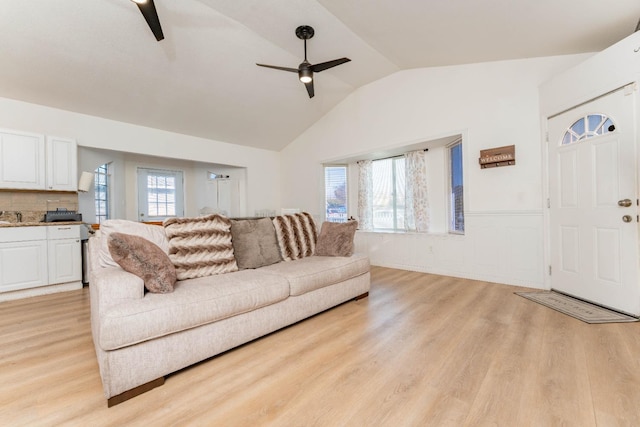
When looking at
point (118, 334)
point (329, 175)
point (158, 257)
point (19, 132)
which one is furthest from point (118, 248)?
point (329, 175)

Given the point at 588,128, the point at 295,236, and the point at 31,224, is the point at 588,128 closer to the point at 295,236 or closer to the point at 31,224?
the point at 295,236

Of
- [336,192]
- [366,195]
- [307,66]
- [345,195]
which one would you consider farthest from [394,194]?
[307,66]

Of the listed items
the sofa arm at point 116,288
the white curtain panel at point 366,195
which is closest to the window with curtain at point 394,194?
the white curtain panel at point 366,195

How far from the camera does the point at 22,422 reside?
4.33 ft

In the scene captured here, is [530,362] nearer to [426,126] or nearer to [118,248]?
[118,248]

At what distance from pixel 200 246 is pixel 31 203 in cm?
329

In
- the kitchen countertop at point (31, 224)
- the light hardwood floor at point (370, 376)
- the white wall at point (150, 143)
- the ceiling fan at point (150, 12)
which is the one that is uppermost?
the ceiling fan at point (150, 12)

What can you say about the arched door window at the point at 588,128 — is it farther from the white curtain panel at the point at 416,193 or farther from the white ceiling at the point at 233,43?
the white curtain panel at the point at 416,193

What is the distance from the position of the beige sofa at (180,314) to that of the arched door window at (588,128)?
118 inches

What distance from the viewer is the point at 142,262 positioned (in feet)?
5.95

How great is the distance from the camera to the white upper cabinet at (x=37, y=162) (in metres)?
3.46

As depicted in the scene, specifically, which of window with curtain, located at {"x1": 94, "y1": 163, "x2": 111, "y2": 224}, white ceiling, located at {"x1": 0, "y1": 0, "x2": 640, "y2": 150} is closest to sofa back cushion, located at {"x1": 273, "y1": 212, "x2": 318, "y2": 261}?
white ceiling, located at {"x1": 0, "y1": 0, "x2": 640, "y2": 150}

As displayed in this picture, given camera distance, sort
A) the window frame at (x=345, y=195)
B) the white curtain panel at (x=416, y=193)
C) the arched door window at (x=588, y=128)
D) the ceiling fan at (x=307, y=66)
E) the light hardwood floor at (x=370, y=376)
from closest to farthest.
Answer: the light hardwood floor at (x=370, y=376)
the arched door window at (x=588, y=128)
the ceiling fan at (x=307, y=66)
the white curtain panel at (x=416, y=193)
the window frame at (x=345, y=195)

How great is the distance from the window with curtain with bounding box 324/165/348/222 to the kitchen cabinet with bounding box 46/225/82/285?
426 cm
